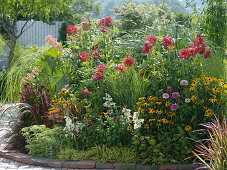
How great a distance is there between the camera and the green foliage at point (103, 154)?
168 inches

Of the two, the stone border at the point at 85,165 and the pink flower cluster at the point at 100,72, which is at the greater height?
the pink flower cluster at the point at 100,72

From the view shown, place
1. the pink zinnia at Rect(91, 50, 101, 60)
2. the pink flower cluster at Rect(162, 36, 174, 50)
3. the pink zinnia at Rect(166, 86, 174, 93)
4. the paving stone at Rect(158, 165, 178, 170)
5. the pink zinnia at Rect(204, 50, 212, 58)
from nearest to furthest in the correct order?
the paving stone at Rect(158, 165, 178, 170) → the pink zinnia at Rect(166, 86, 174, 93) → the pink flower cluster at Rect(162, 36, 174, 50) → the pink zinnia at Rect(204, 50, 212, 58) → the pink zinnia at Rect(91, 50, 101, 60)

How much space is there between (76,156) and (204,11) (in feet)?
15.2

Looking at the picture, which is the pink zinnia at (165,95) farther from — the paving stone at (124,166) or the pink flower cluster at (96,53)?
the pink flower cluster at (96,53)

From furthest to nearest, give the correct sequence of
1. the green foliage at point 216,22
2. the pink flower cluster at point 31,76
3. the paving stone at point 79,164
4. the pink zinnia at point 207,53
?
the green foliage at point 216,22
the pink flower cluster at point 31,76
the pink zinnia at point 207,53
the paving stone at point 79,164

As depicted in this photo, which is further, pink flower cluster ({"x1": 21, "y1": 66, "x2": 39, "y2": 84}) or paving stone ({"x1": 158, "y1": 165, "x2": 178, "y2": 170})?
pink flower cluster ({"x1": 21, "y1": 66, "x2": 39, "y2": 84})

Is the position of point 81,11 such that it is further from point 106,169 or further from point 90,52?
point 106,169

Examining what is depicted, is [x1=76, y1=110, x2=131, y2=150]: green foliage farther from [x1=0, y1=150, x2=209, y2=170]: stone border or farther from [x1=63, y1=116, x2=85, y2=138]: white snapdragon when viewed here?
[x1=0, y1=150, x2=209, y2=170]: stone border

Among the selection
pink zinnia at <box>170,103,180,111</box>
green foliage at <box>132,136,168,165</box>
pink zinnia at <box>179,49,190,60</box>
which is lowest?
green foliage at <box>132,136,168,165</box>

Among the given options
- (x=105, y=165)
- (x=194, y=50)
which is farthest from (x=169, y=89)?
(x=105, y=165)

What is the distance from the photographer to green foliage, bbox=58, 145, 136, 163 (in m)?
4.26

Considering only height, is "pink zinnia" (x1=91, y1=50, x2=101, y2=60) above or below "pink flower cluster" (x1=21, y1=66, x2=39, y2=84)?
above

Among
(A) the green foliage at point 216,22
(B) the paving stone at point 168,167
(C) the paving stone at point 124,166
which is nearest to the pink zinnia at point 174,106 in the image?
(B) the paving stone at point 168,167

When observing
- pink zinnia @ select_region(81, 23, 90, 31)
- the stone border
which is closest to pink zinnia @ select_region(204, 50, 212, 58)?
the stone border
